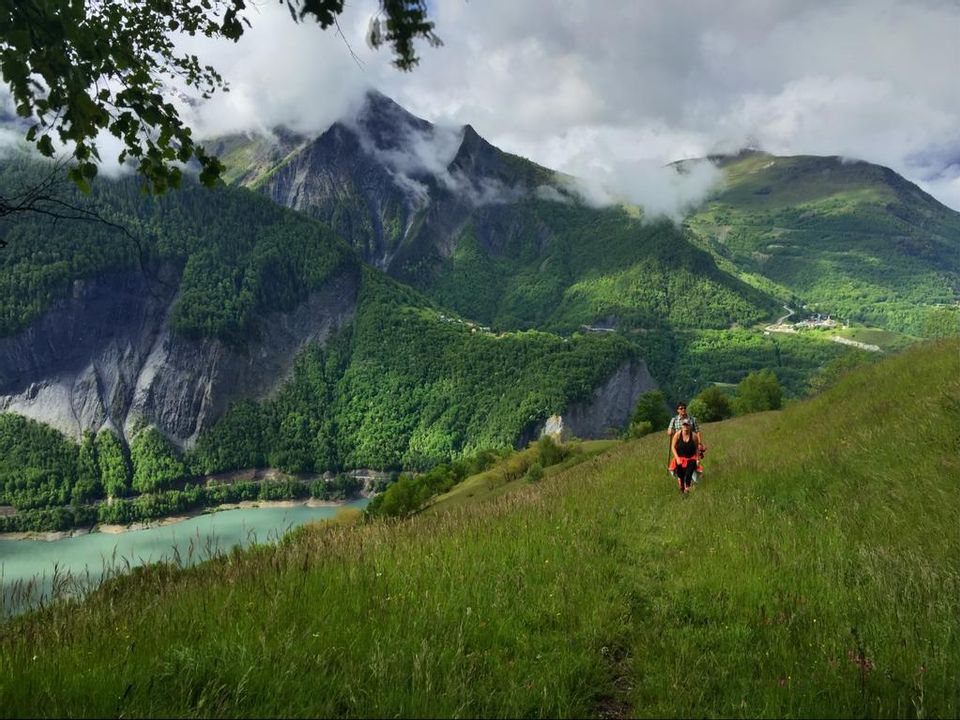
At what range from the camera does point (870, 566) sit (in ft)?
16.9

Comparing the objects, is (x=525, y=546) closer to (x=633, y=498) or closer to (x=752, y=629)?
(x=752, y=629)

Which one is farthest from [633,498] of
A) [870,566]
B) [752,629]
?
[752,629]

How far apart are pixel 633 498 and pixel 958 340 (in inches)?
453

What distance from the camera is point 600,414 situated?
19388cm

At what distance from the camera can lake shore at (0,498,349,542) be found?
6230 inches

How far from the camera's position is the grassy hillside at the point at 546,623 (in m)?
2.96

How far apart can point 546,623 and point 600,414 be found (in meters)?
194

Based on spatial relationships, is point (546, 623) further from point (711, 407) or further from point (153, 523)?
point (153, 523)

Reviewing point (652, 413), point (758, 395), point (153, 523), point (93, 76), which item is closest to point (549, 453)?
point (652, 413)

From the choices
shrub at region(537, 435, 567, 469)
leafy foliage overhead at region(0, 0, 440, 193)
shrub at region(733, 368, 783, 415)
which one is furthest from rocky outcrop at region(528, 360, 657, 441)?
leafy foliage overhead at region(0, 0, 440, 193)

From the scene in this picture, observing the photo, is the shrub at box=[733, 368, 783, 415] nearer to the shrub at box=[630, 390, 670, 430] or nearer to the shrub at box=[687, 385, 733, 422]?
the shrub at box=[687, 385, 733, 422]

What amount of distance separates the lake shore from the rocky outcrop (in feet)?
247

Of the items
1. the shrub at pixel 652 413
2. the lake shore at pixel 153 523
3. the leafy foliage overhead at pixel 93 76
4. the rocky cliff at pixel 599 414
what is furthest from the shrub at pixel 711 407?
the lake shore at pixel 153 523

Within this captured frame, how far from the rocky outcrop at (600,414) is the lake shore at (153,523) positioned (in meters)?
75.2
